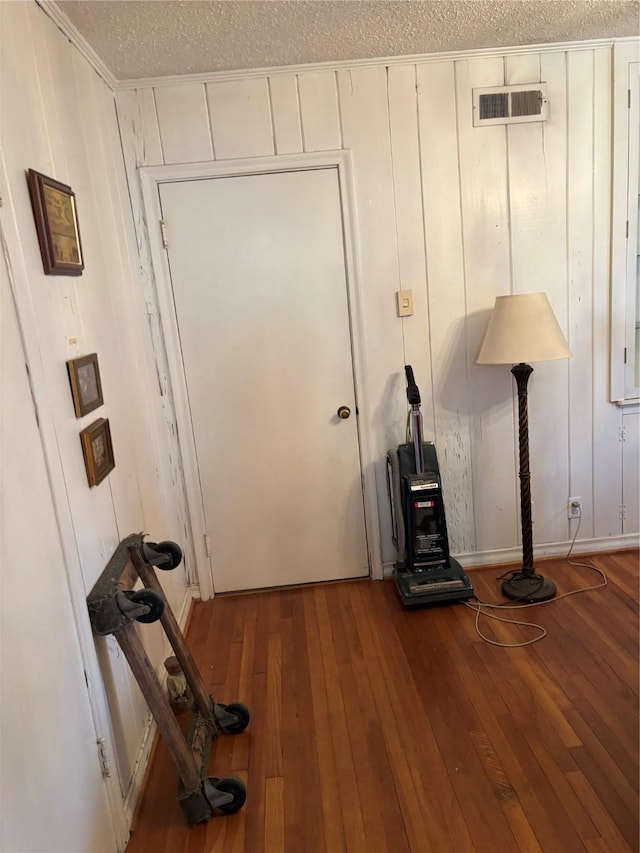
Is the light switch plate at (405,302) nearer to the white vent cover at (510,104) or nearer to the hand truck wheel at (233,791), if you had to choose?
the white vent cover at (510,104)

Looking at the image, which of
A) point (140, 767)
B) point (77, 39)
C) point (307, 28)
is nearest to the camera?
point (140, 767)

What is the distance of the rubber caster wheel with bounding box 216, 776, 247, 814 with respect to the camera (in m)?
1.77

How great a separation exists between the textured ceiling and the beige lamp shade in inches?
43.7

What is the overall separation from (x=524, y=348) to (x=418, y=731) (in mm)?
1586

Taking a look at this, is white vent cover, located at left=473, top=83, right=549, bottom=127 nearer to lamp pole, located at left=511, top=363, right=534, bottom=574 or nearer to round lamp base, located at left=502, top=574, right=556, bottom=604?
lamp pole, located at left=511, top=363, right=534, bottom=574

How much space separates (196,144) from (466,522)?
2.29m

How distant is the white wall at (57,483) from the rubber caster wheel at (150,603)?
0.14 m

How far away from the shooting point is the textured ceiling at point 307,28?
6.72 ft

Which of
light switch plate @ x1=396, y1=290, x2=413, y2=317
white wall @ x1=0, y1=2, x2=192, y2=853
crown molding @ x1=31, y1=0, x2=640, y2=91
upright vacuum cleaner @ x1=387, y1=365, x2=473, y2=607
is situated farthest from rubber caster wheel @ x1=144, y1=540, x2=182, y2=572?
crown molding @ x1=31, y1=0, x2=640, y2=91

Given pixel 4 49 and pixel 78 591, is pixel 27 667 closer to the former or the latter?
pixel 78 591

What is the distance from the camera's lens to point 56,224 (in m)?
1.66

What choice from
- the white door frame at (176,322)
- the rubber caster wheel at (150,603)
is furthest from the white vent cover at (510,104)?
the rubber caster wheel at (150,603)

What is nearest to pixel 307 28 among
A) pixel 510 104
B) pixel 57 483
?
pixel 510 104

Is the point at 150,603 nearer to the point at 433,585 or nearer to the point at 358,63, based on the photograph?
the point at 433,585
